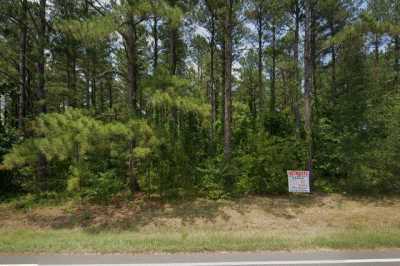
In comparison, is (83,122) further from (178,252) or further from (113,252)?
(178,252)

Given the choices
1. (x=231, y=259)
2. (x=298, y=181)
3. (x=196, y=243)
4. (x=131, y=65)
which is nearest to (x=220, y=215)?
(x=196, y=243)

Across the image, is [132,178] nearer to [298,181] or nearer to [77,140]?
[77,140]

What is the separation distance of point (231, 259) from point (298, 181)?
6098 mm

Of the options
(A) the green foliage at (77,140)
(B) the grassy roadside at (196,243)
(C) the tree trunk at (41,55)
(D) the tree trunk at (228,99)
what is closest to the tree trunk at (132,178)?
(A) the green foliage at (77,140)

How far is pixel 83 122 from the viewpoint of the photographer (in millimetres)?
8031

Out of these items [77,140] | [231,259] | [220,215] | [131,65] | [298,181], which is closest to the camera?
[231,259]

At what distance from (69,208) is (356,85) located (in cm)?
1248

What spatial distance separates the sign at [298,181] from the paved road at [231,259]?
4.97 metres

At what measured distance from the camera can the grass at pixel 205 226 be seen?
576 centimetres

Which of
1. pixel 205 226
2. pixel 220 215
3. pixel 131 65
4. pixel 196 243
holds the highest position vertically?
pixel 131 65

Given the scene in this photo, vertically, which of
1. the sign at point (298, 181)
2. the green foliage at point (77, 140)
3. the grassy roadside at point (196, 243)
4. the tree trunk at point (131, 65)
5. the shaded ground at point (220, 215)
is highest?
the tree trunk at point (131, 65)

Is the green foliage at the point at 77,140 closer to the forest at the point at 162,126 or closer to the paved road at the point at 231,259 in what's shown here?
the forest at the point at 162,126

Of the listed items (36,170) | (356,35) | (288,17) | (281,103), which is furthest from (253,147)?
(281,103)

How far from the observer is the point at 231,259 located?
502 cm
